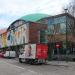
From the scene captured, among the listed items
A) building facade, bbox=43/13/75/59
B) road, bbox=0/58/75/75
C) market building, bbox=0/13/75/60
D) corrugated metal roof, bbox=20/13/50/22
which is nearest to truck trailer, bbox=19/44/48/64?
market building, bbox=0/13/75/60

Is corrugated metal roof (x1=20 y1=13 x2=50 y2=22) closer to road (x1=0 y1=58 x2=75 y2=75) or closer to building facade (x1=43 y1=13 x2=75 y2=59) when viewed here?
building facade (x1=43 y1=13 x2=75 y2=59)

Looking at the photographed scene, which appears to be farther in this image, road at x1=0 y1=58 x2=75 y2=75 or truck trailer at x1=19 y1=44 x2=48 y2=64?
truck trailer at x1=19 y1=44 x2=48 y2=64

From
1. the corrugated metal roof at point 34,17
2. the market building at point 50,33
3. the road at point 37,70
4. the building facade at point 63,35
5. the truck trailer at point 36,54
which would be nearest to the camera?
the road at point 37,70

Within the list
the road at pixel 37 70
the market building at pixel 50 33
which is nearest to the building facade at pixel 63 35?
the market building at pixel 50 33

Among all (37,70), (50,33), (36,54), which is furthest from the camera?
(50,33)

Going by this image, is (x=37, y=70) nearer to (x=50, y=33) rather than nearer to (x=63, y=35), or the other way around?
(x=63, y=35)

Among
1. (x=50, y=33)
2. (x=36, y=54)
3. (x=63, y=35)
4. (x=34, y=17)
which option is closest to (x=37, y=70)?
(x=36, y=54)

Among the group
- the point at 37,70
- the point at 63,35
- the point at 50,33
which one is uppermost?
the point at 50,33

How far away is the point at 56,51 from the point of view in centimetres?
5681

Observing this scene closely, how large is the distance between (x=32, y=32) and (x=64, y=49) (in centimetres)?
1243

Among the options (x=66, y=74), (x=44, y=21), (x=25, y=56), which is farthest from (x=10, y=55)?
(x=66, y=74)

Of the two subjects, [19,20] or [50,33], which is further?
[19,20]

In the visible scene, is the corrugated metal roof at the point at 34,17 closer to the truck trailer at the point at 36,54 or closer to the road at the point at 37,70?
the truck trailer at the point at 36,54

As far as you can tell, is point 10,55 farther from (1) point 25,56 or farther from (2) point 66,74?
(2) point 66,74
